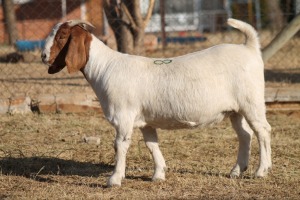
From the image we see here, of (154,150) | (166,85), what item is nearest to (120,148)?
(154,150)

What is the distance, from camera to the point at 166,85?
19.3 ft

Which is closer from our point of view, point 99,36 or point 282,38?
point 282,38

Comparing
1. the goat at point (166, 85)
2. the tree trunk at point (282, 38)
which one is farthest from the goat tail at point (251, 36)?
the tree trunk at point (282, 38)

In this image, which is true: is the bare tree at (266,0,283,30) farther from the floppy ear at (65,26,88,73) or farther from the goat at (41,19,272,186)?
the floppy ear at (65,26,88,73)

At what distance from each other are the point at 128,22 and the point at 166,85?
541 cm

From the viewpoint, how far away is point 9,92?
10.2 meters

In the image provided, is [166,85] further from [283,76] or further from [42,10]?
[42,10]

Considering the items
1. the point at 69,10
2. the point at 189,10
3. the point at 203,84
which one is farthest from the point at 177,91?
the point at 189,10

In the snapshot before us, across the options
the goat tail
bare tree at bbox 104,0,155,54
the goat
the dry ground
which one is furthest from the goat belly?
bare tree at bbox 104,0,155,54

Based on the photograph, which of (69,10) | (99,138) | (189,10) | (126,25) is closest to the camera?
(99,138)

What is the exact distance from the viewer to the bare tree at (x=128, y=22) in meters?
10.9

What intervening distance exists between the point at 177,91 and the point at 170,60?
14.0 inches

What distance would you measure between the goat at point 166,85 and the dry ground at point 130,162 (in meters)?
0.28

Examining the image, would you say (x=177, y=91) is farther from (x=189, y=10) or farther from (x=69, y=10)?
(x=189, y=10)
